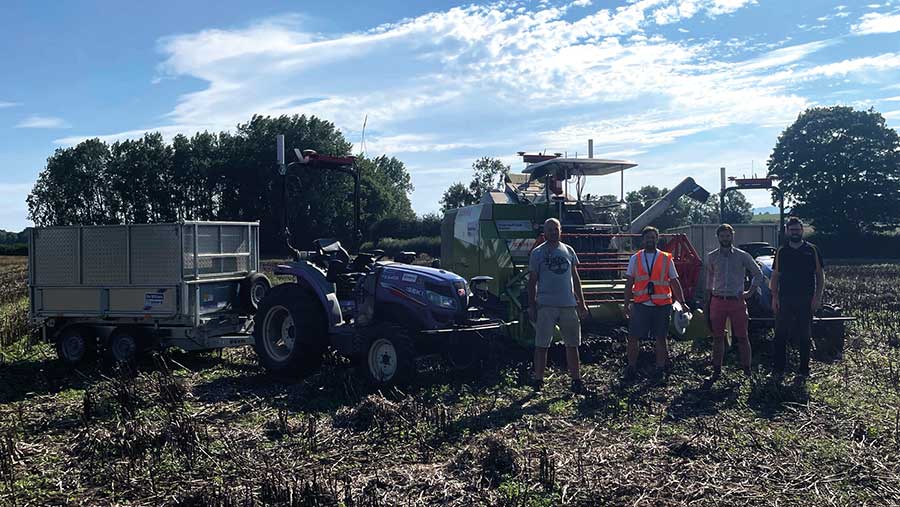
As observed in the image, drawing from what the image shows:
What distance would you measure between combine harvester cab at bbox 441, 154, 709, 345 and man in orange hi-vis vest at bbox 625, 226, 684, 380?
139 centimetres

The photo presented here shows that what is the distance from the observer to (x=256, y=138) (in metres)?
52.4

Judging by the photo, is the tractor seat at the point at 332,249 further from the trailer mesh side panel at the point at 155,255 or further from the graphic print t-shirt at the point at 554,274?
the graphic print t-shirt at the point at 554,274

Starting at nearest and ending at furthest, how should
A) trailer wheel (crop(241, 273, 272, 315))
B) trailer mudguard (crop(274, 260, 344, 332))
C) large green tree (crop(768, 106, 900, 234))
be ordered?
trailer mudguard (crop(274, 260, 344, 332))
trailer wheel (crop(241, 273, 272, 315))
large green tree (crop(768, 106, 900, 234))

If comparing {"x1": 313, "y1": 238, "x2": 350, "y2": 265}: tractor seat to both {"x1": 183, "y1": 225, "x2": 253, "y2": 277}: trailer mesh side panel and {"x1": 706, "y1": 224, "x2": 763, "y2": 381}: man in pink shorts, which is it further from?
{"x1": 706, "y1": 224, "x2": 763, "y2": 381}: man in pink shorts

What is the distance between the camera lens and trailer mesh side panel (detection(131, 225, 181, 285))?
913cm

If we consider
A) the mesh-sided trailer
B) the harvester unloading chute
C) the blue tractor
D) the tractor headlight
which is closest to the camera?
the blue tractor

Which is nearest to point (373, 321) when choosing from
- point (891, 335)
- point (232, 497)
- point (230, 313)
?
point (230, 313)

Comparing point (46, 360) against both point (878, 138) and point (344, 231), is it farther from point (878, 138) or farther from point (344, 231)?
point (878, 138)

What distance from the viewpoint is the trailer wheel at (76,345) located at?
9.46 meters

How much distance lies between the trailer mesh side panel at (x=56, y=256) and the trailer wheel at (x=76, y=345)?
0.65 metres

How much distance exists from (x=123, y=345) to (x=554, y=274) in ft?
18.5

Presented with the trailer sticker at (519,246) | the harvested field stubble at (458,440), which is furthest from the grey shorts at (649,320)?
the trailer sticker at (519,246)

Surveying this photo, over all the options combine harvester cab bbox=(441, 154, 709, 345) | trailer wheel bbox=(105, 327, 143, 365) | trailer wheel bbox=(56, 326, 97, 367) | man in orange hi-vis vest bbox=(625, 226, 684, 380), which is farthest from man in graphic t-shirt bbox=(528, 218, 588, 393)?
trailer wheel bbox=(56, 326, 97, 367)

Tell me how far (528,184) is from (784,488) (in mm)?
8001
